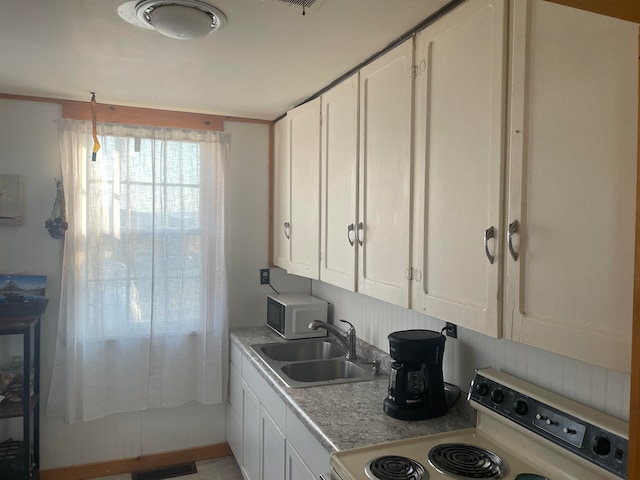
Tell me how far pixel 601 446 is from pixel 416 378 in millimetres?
651

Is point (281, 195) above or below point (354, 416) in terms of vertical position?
above

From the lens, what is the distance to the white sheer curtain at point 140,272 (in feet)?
9.46

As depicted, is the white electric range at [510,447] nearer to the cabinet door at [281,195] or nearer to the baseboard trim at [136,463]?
the cabinet door at [281,195]

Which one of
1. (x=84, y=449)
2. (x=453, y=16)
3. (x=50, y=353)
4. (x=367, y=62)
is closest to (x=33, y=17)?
(x=367, y=62)

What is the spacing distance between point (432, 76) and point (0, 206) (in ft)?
8.42

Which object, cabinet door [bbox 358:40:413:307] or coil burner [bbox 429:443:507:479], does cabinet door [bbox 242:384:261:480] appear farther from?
coil burner [bbox 429:443:507:479]

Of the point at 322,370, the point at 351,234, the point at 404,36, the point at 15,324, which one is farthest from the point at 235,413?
the point at 404,36

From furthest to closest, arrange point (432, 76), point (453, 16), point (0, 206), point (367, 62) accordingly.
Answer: point (0, 206), point (367, 62), point (432, 76), point (453, 16)

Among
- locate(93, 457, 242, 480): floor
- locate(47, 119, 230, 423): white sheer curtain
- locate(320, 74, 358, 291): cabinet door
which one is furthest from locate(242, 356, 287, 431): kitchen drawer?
locate(93, 457, 242, 480): floor

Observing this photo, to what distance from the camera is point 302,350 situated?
2.94m

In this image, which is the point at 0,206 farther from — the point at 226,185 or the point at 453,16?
the point at 453,16

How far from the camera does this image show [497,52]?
1298 mm

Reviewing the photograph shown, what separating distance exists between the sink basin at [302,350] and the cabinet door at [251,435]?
0.26 metres

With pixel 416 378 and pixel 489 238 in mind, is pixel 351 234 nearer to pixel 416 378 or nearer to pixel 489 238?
pixel 416 378
